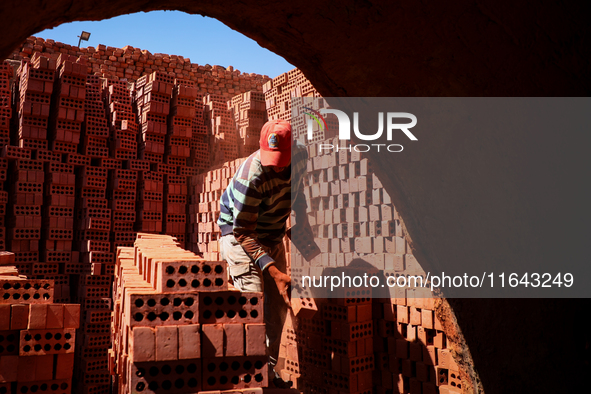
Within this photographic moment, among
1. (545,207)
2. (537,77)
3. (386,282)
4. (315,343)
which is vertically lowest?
(315,343)

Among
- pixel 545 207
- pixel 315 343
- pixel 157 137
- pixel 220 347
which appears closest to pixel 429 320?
pixel 315 343

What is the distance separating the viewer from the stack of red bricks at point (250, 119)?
1164 cm

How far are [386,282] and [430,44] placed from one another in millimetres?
2849

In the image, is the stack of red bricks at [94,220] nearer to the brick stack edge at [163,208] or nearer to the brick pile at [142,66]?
the brick stack edge at [163,208]

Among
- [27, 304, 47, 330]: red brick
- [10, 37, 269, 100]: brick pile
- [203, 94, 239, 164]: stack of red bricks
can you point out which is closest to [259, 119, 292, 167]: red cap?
[27, 304, 47, 330]: red brick

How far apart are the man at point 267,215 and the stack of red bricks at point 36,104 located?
7.24 meters

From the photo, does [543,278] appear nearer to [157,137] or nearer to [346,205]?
[346,205]

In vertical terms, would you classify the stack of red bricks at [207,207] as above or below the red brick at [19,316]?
above

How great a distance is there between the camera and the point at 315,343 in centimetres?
515

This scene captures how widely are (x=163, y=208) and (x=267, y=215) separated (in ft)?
24.1

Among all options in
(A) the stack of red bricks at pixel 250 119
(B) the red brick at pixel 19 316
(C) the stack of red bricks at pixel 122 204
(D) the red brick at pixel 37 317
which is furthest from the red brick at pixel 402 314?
(A) the stack of red bricks at pixel 250 119

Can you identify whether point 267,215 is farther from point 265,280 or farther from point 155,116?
point 155,116

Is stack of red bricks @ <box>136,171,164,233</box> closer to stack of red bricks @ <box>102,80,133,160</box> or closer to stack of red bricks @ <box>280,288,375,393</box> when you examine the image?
stack of red bricks @ <box>102,80,133,160</box>

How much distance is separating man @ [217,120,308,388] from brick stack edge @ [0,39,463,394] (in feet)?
1.67
